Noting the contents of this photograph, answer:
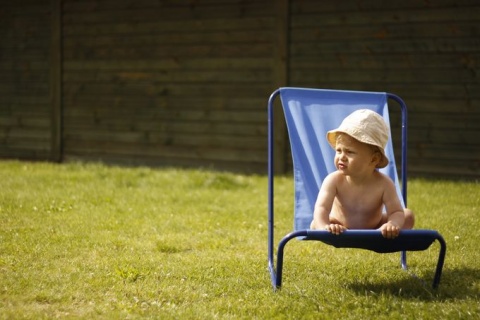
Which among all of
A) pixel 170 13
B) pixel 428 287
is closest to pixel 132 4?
pixel 170 13

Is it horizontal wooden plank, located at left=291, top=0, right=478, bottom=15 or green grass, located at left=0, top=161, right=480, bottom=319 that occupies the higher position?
horizontal wooden plank, located at left=291, top=0, right=478, bottom=15

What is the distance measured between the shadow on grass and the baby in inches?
13.5

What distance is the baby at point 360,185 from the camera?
13.4 ft

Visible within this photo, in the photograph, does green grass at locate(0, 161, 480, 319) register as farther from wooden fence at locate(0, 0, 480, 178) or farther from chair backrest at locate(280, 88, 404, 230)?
wooden fence at locate(0, 0, 480, 178)

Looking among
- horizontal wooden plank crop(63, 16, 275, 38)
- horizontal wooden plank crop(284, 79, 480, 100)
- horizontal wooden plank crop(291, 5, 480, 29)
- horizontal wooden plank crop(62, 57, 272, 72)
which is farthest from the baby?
horizontal wooden plank crop(63, 16, 275, 38)

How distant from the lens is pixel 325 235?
148 inches

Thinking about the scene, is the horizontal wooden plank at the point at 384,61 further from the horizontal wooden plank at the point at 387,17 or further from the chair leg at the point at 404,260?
the chair leg at the point at 404,260

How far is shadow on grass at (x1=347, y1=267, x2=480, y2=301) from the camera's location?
155 inches

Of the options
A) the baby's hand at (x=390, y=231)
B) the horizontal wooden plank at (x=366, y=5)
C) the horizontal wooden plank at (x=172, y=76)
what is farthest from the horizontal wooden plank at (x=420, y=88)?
the baby's hand at (x=390, y=231)

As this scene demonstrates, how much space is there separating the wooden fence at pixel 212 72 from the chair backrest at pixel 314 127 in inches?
176

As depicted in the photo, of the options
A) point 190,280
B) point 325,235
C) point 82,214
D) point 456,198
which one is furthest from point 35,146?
point 325,235

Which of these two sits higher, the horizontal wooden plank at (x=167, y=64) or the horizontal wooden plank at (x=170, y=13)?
the horizontal wooden plank at (x=170, y=13)

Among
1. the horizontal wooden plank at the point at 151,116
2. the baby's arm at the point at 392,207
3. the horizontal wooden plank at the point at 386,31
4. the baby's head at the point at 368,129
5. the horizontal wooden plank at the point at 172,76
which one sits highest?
the horizontal wooden plank at the point at 386,31

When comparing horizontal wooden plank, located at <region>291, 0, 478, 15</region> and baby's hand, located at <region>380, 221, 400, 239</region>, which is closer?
baby's hand, located at <region>380, 221, 400, 239</region>
